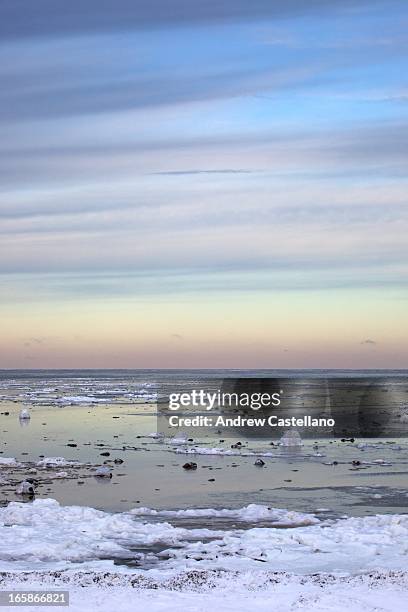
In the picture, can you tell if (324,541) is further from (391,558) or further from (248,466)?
(248,466)

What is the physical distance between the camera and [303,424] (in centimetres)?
4909

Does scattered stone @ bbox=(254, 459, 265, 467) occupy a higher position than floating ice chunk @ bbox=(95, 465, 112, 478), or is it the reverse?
scattered stone @ bbox=(254, 459, 265, 467)

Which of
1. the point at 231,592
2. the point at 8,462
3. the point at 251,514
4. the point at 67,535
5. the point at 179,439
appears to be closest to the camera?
the point at 231,592

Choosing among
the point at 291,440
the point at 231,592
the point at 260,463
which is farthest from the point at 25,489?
the point at 291,440

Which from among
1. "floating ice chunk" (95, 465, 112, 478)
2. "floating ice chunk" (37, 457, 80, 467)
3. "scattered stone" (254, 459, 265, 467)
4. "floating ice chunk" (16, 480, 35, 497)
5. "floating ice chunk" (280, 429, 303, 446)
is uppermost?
"floating ice chunk" (280, 429, 303, 446)

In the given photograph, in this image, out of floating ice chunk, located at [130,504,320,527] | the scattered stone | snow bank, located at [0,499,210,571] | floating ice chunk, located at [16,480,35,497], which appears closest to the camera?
snow bank, located at [0,499,210,571]

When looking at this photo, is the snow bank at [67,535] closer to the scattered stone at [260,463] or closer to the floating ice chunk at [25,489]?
the floating ice chunk at [25,489]

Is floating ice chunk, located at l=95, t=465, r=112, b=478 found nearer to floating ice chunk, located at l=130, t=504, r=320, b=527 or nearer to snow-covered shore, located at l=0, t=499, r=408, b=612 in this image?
snow-covered shore, located at l=0, t=499, r=408, b=612

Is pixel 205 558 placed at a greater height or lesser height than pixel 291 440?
lesser

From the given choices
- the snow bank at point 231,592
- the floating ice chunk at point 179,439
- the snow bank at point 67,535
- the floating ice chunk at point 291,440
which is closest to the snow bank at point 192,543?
the snow bank at point 67,535

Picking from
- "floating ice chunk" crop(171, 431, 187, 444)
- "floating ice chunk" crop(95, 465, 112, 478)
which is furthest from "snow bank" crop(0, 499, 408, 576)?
"floating ice chunk" crop(171, 431, 187, 444)

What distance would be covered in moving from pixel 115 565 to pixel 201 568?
1584 millimetres

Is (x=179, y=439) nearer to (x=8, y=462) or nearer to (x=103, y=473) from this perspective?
(x=8, y=462)

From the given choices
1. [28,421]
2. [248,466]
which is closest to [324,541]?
[248,466]
